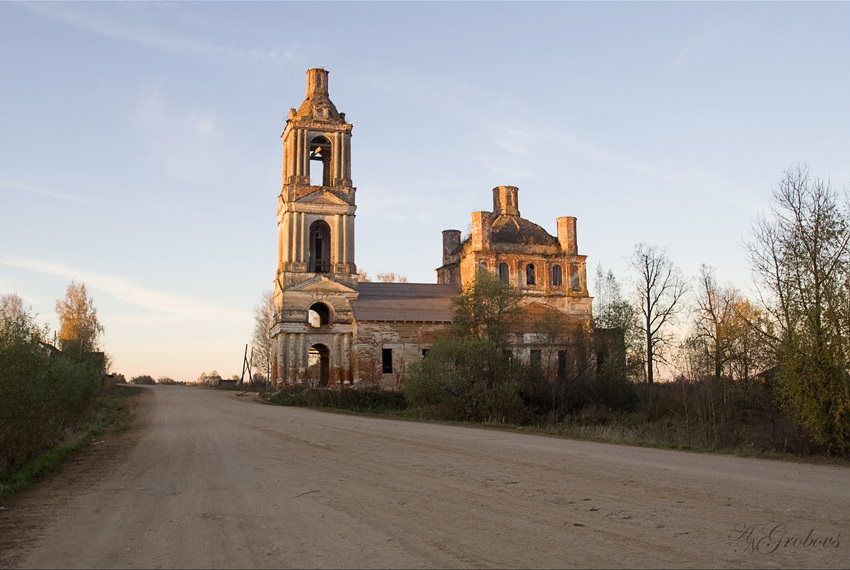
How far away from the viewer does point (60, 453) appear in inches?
639

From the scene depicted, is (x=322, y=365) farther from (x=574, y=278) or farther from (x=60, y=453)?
(x=60, y=453)

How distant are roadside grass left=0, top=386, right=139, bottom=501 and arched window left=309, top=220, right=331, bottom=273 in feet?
63.3

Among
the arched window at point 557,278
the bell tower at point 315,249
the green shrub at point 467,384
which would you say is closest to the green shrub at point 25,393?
the green shrub at point 467,384

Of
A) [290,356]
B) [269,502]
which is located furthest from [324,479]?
[290,356]

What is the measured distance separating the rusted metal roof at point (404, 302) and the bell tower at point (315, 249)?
1.18 m

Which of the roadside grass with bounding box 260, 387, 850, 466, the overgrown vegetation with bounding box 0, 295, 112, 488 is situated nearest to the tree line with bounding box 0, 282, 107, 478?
the overgrown vegetation with bounding box 0, 295, 112, 488

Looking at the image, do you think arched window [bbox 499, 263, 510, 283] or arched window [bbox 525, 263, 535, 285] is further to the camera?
arched window [bbox 525, 263, 535, 285]

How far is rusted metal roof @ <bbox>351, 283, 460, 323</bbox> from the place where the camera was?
151ft

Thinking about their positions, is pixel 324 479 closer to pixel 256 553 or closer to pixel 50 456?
pixel 256 553

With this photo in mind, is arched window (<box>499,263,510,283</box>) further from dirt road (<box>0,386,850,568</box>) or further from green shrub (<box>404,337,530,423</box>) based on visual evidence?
dirt road (<box>0,386,850,568</box>)

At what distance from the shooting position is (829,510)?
9.16 m

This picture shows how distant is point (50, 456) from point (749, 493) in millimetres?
13848

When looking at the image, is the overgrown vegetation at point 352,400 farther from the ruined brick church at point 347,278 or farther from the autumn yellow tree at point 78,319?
the autumn yellow tree at point 78,319

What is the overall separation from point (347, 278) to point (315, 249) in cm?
344
